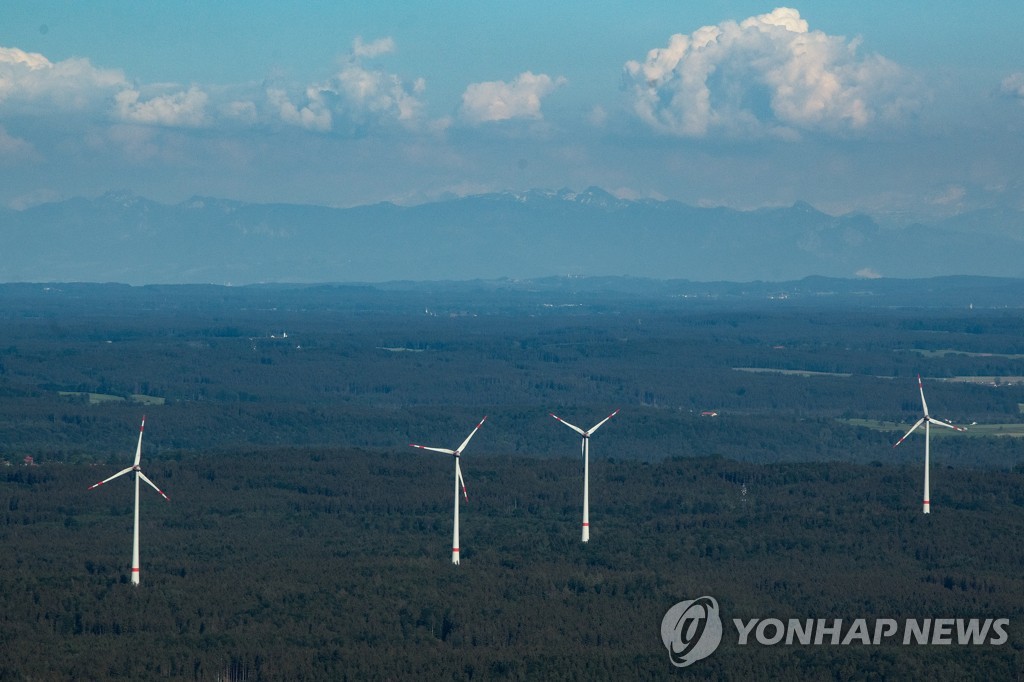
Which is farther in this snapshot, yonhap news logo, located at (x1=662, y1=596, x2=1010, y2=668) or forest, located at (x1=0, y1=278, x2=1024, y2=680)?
yonhap news logo, located at (x1=662, y1=596, x2=1010, y2=668)

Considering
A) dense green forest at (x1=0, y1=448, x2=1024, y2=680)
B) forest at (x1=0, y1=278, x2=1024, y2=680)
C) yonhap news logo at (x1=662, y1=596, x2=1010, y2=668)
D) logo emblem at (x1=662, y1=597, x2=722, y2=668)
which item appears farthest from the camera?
yonhap news logo at (x1=662, y1=596, x2=1010, y2=668)

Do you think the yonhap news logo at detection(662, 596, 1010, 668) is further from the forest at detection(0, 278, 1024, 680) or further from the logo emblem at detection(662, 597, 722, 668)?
the forest at detection(0, 278, 1024, 680)

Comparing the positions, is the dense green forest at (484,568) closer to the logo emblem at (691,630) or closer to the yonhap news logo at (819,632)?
the logo emblem at (691,630)

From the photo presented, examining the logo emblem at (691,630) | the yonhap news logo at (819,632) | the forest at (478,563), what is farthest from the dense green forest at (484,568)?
the yonhap news logo at (819,632)

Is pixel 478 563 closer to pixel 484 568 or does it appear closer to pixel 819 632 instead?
pixel 484 568

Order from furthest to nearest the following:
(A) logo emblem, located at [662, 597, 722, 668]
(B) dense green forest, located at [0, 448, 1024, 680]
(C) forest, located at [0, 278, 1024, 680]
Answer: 1. (A) logo emblem, located at [662, 597, 722, 668]
2. (C) forest, located at [0, 278, 1024, 680]
3. (B) dense green forest, located at [0, 448, 1024, 680]

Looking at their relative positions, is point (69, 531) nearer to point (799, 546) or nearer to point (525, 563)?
point (525, 563)

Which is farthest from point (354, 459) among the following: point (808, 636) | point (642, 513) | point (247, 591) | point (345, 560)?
point (808, 636)

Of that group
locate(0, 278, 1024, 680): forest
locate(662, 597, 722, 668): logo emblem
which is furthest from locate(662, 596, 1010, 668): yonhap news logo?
locate(0, 278, 1024, 680): forest
